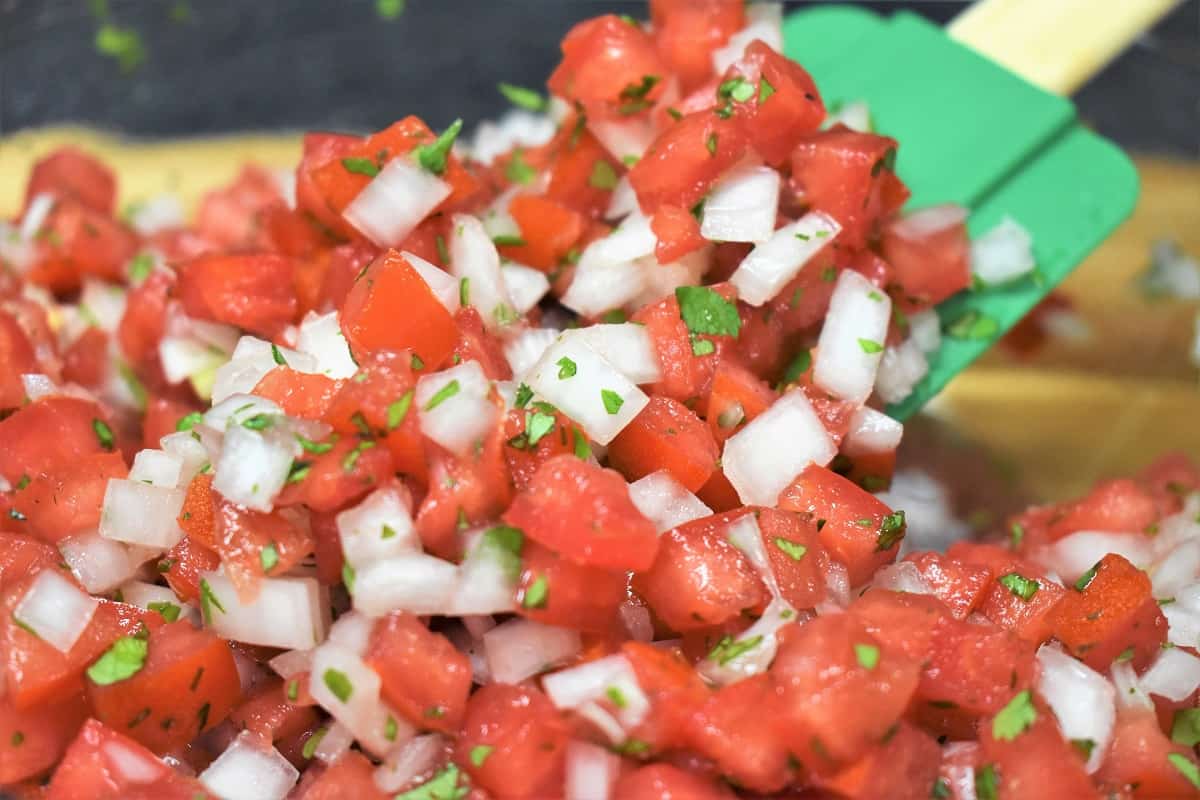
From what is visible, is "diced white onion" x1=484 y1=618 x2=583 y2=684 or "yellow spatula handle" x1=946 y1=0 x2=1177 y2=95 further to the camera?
"yellow spatula handle" x1=946 y1=0 x2=1177 y2=95

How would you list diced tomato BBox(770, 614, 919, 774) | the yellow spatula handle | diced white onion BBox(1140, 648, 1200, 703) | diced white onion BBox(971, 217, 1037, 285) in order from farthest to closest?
the yellow spatula handle < diced white onion BBox(971, 217, 1037, 285) < diced white onion BBox(1140, 648, 1200, 703) < diced tomato BBox(770, 614, 919, 774)

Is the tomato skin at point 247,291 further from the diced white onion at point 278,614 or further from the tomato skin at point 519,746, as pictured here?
the tomato skin at point 519,746

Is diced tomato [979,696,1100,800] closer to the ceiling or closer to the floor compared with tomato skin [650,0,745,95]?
closer to the floor

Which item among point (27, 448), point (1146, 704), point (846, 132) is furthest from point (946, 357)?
point (27, 448)

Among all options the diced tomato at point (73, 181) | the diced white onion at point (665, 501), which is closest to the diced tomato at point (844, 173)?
the diced white onion at point (665, 501)

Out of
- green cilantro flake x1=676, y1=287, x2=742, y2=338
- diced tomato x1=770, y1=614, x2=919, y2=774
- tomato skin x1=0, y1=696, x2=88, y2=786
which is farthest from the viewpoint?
green cilantro flake x1=676, y1=287, x2=742, y2=338

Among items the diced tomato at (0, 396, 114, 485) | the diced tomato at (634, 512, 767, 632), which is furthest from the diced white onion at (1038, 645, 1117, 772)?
the diced tomato at (0, 396, 114, 485)

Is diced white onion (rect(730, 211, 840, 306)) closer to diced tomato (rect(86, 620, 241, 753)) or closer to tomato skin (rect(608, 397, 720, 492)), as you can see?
tomato skin (rect(608, 397, 720, 492))

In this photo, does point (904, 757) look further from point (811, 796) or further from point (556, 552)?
point (556, 552)
